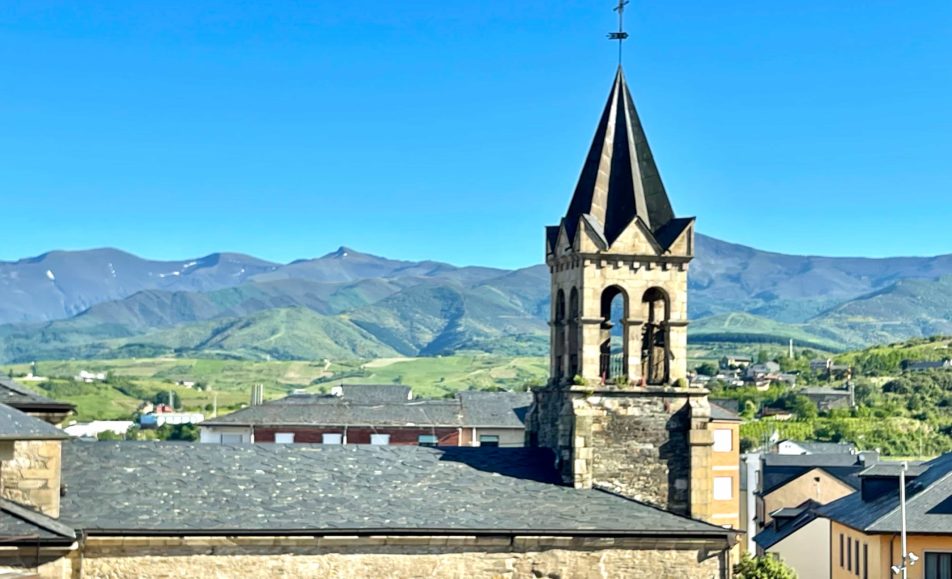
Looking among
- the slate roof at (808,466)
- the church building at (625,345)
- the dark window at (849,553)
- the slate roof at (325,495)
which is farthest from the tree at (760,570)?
the slate roof at (808,466)

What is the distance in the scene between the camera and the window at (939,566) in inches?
1740

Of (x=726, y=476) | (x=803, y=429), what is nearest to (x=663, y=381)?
(x=726, y=476)

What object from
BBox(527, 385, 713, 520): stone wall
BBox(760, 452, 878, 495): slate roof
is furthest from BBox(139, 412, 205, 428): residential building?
BBox(527, 385, 713, 520): stone wall

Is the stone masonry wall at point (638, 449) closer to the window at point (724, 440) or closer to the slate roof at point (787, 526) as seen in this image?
the slate roof at point (787, 526)

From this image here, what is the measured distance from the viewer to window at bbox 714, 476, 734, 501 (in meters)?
84.5

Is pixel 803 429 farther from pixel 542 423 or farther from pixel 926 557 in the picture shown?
pixel 542 423

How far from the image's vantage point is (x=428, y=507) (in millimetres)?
29969

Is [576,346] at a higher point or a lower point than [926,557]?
higher

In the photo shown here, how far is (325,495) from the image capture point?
30.0 metres

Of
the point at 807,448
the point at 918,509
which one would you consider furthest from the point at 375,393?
the point at 918,509

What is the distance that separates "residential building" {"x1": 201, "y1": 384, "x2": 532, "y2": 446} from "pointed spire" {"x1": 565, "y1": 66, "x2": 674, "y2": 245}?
6697cm

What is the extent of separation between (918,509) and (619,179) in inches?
729

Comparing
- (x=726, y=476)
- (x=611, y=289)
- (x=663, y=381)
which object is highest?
(x=611, y=289)

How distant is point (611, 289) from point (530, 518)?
6949 millimetres
